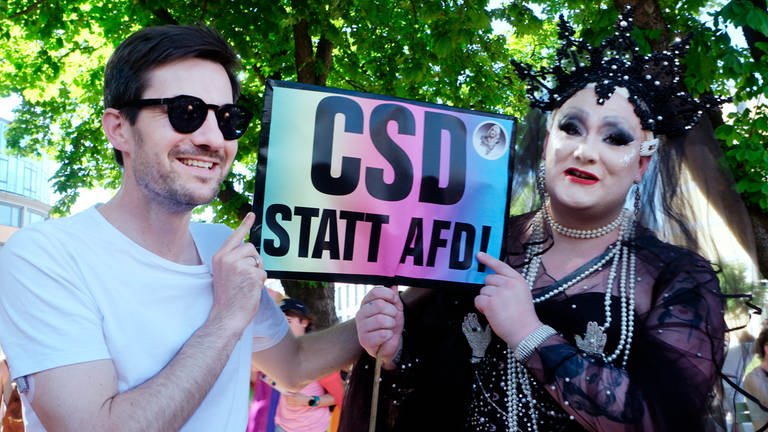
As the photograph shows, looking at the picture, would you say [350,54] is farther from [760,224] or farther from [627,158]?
[627,158]

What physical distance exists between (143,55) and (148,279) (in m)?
0.65

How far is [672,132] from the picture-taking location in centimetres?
253

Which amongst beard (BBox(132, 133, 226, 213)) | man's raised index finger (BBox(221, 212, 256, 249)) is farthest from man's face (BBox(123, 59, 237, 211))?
man's raised index finger (BBox(221, 212, 256, 249))

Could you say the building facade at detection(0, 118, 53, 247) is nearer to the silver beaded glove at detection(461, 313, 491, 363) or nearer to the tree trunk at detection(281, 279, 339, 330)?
the tree trunk at detection(281, 279, 339, 330)

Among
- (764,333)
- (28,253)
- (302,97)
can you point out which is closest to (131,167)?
(28,253)

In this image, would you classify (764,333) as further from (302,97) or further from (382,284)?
(302,97)

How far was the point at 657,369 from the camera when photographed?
83.8 inches

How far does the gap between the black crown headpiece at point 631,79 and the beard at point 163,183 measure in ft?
4.01

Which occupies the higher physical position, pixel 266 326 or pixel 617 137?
pixel 617 137

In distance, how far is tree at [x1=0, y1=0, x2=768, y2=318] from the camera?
20.6 feet

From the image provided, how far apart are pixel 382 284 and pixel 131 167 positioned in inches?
34.4

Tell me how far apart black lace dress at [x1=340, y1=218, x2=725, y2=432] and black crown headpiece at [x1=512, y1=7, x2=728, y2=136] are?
40 centimetres

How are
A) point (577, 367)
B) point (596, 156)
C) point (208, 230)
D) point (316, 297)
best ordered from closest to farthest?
point (577, 367), point (596, 156), point (208, 230), point (316, 297)

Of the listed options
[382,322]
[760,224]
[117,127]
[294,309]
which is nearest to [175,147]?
[117,127]
